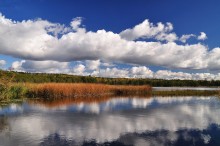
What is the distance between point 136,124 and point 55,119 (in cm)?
401

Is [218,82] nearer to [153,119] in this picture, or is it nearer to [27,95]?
[27,95]

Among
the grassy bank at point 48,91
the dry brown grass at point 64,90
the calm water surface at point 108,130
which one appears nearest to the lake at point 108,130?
the calm water surface at point 108,130

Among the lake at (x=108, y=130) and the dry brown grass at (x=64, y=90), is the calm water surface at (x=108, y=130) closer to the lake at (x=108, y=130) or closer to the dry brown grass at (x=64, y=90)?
the lake at (x=108, y=130)

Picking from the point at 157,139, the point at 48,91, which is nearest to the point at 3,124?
the point at 157,139

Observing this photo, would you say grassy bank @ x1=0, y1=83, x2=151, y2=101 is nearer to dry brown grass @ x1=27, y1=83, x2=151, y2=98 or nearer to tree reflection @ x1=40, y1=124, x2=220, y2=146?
dry brown grass @ x1=27, y1=83, x2=151, y2=98

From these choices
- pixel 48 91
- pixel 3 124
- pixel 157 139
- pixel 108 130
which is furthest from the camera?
pixel 48 91

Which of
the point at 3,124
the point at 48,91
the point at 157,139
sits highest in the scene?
the point at 48,91

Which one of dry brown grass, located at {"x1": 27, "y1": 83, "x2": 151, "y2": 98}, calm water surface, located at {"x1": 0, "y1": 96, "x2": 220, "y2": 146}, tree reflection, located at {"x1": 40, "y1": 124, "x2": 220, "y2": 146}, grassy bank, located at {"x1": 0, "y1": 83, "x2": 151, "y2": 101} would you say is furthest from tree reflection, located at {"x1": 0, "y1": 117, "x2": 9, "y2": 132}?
dry brown grass, located at {"x1": 27, "y1": 83, "x2": 151, "y2": 98}

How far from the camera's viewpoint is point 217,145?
947 cm

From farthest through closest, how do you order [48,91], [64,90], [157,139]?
1. [64,90]
2. [48,91]
3. [157,139]

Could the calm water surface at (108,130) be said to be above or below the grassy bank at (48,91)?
below

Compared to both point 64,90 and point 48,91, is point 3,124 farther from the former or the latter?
point 64,90

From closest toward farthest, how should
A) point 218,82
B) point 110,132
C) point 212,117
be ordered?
point 110,132 < point 212,117 < point 218,82

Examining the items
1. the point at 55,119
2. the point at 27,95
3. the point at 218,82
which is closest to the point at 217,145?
the point at 55,119
